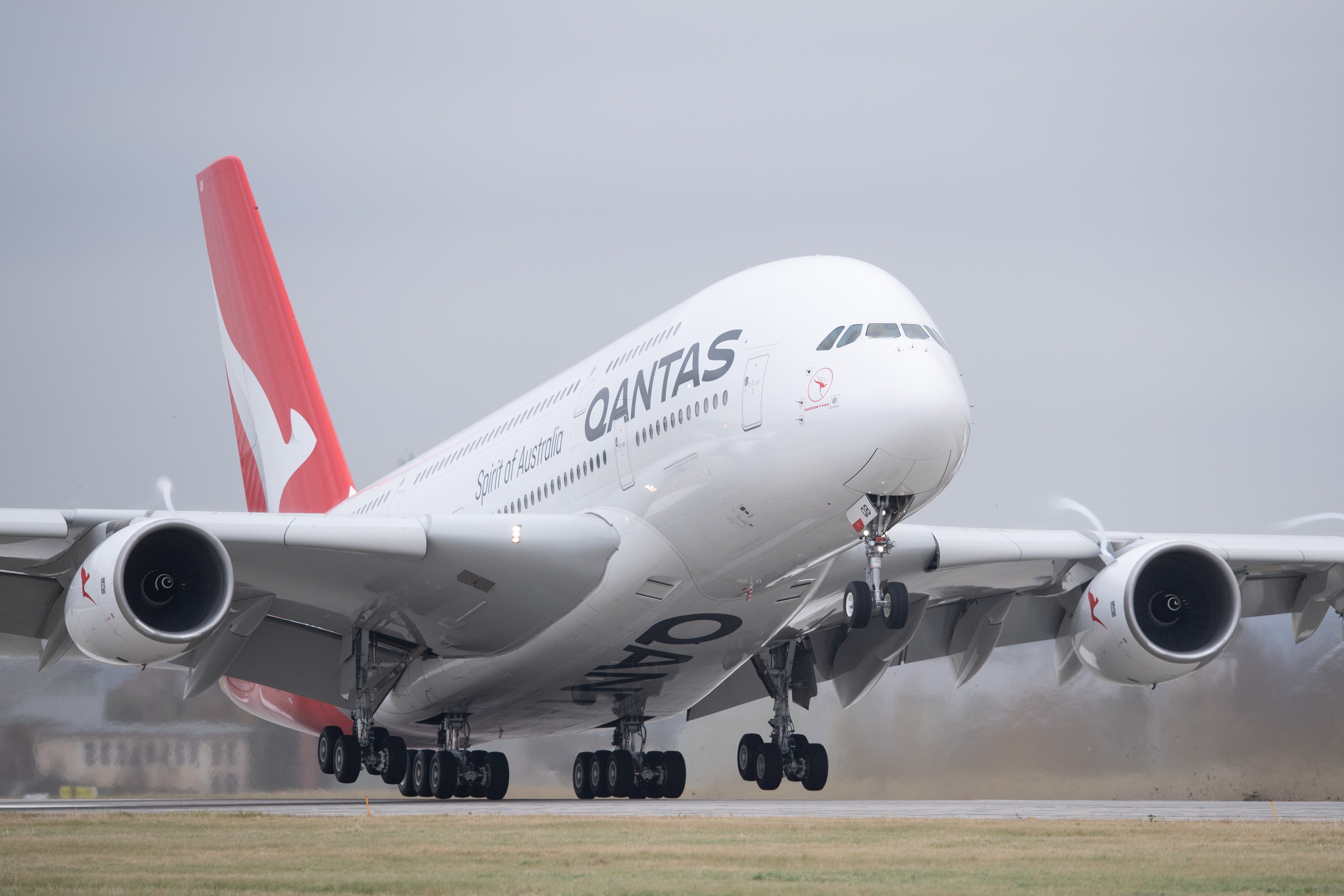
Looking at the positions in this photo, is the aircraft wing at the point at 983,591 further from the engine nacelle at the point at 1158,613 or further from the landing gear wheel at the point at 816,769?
the landing gear wheel at the point at 816,769

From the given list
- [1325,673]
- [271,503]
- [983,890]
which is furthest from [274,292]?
[983,890]

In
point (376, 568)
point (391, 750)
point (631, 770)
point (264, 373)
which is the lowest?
point (631, 770)

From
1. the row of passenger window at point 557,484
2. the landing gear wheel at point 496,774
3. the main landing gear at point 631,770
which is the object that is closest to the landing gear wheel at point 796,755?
the main landing gear at point 631,770

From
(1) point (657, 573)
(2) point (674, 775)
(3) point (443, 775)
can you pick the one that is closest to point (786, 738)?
(2) point (674, 775)

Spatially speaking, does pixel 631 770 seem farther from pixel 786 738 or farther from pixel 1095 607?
pixel 1095 607

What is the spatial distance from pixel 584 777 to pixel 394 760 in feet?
11.7

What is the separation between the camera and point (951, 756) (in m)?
26.7

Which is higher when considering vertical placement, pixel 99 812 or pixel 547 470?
pixel 547 470

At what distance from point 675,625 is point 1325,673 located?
1381 cm

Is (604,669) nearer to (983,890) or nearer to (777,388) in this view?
(777,388)

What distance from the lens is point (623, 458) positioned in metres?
16.4

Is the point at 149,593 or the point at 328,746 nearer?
the point at 149,593

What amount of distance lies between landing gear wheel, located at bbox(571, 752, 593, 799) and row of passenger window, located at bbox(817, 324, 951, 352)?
10694mm

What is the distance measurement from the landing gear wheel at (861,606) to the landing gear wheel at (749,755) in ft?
26.4
